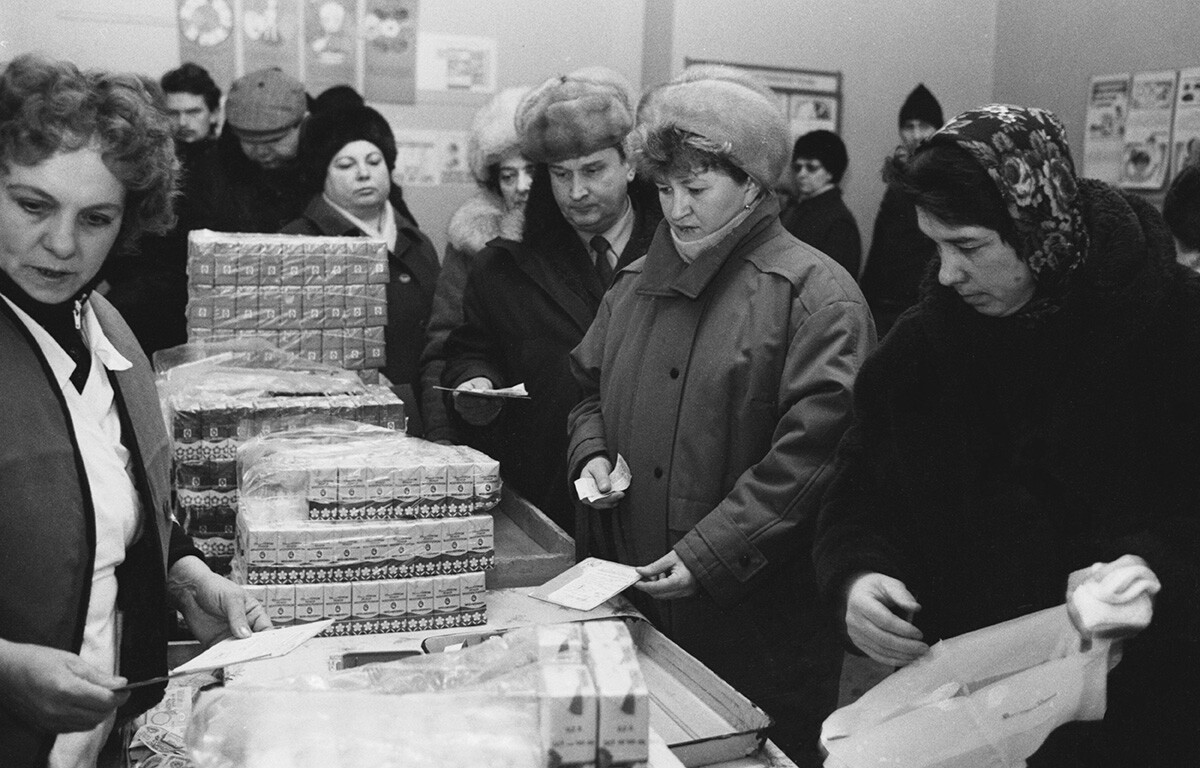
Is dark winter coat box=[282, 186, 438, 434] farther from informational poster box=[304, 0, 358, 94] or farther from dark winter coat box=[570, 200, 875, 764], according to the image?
informational poster box=[304, 0, 358, 94]

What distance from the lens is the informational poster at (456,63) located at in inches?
231

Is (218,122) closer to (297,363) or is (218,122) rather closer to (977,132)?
(297,363)

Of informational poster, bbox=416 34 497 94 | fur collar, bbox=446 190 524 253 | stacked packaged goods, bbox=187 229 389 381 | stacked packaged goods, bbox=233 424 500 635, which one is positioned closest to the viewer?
stacked packaged goods, bbox=233 424 500 635

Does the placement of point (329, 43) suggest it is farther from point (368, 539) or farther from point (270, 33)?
point (368, 539)

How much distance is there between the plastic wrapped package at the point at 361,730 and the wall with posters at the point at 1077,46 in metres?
5.16

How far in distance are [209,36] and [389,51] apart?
2.74 feet

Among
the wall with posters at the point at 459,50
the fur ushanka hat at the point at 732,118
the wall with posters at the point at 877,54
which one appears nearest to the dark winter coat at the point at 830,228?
the wall with posters at the point at 877,54

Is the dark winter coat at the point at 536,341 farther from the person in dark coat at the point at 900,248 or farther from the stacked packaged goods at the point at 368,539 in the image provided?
the person in dark coat at the point at 900,248

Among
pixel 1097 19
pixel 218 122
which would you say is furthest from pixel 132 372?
pixel 1097 19

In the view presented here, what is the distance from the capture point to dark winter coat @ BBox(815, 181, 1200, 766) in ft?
5.62

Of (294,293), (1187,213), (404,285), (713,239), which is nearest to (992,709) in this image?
(713,239)

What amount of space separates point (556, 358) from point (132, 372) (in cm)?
159

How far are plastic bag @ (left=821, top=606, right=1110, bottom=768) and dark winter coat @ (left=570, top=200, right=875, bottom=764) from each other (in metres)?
0.74

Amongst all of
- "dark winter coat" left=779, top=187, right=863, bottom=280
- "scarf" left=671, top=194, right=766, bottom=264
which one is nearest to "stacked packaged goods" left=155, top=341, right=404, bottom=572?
"scarf" left=671, top=194, right=766, bottom=264
